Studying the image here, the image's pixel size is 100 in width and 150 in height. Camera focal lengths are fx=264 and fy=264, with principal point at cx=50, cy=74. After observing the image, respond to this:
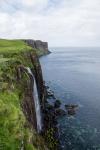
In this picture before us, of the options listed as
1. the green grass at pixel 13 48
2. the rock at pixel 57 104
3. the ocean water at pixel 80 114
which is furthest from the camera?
the rock at pixel 57 104

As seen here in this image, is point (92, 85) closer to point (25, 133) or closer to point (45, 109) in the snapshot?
point (45, 109)

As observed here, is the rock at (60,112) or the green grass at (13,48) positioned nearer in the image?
the rock at (60,112)

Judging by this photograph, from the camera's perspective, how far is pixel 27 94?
38.5 metres

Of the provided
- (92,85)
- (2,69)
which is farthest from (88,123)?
(92,85)

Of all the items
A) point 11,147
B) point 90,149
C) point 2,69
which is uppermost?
point 2,69

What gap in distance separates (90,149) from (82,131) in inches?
304

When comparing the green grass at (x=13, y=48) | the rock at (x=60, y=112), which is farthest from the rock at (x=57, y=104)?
the green grass at (x=13, y=48)

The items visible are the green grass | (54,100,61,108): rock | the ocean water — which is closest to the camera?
the ocean water

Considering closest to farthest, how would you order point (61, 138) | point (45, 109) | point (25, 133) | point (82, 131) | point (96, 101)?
point (25, 133)
point (61, 138)
point (82, 131)
point (45, 109)
point (96, 101)

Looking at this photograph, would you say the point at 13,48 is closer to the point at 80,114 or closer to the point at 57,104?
the point at 57,104

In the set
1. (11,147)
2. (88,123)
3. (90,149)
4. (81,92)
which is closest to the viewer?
(11,147)

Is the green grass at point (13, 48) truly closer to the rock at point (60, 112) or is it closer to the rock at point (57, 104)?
the rock at point (57, 104)

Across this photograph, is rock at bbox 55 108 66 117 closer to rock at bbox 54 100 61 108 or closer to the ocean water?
the ocean water

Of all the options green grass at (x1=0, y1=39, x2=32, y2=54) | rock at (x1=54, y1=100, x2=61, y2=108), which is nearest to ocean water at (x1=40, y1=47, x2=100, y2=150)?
rock at (x1=54, y1=100, x2=61, y2=108)
